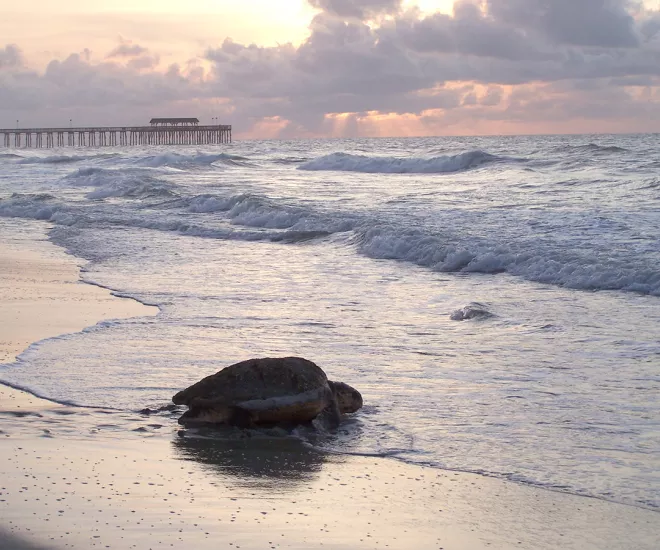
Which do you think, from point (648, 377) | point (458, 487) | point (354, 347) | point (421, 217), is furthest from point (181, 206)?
point (458, 487)

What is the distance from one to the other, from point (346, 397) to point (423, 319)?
12.5 ft

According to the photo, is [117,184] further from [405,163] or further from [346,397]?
[346,397]

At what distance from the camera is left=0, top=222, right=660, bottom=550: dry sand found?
430 centimetres

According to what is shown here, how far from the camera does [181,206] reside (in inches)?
1077

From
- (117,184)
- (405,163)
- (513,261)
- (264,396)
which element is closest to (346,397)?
(264,396)

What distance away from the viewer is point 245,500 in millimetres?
4789

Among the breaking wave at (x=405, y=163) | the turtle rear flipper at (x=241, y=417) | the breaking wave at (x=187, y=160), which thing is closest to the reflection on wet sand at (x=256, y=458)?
the turtle rear flipper at (x=241, y=417)

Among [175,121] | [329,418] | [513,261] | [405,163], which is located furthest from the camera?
[175,121]

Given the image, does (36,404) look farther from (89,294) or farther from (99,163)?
(99,163)

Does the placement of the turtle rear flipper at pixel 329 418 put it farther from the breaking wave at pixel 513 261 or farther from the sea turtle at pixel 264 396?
the breaking wave at pixel 513 261

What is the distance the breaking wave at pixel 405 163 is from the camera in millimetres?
44375

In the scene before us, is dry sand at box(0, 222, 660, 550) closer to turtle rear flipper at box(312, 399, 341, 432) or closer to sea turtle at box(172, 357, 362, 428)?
sea turtle at box(172, 357, 362, 428)

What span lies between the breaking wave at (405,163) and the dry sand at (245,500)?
3859 centimetres

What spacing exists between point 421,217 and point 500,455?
1606 cm
